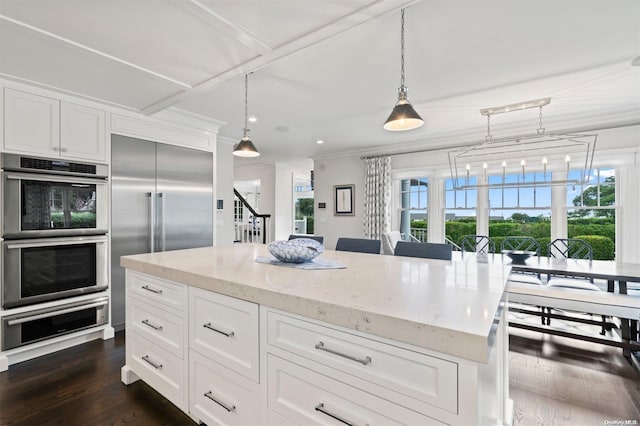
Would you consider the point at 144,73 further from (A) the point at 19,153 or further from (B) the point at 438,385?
(B) the point at 438,385

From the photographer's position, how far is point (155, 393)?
80.7 inches

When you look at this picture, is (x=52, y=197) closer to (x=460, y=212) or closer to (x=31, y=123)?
(x=31, y=123)

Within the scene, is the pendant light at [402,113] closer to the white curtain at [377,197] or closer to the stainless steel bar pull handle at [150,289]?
the stainless steel bar pull handle at [150,289]

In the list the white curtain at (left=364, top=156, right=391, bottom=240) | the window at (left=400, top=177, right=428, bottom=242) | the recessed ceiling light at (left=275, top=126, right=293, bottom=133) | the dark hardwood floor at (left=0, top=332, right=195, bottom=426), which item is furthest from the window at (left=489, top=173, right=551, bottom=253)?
the dark hardwood floor at (left=0, top=332, right=195, bottom=426)

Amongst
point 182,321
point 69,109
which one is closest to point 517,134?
Result: point 182,321

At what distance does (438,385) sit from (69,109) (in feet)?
12.0

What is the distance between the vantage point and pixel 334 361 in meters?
1.00

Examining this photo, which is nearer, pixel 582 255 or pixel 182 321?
pixel 182 321

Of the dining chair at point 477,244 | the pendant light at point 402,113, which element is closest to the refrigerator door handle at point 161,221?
the pendant light at point 402,113

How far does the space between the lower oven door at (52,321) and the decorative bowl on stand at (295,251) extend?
230cm

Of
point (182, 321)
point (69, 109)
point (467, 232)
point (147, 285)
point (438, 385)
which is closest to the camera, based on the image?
point (438, 385)

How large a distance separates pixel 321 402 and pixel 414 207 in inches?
191

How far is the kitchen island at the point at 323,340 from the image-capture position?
818mm

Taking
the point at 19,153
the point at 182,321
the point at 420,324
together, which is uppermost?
the point at 19,153
